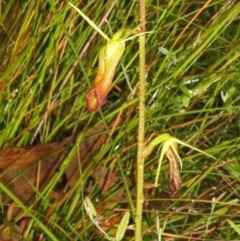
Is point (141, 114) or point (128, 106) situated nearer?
point (141, 114)

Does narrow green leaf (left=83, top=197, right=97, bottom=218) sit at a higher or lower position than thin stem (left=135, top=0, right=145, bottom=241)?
lower

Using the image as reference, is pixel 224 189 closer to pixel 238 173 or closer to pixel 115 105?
pixel 238 173

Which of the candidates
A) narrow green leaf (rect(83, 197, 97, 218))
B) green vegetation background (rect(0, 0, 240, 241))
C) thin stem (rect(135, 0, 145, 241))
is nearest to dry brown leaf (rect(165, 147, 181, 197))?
thin stem (rect(135, 0, 145, 241))

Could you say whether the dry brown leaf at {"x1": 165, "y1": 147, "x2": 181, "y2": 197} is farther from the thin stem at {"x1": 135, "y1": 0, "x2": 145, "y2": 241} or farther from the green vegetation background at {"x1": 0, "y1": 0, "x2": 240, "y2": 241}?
the green vegetation background at {"x1": 0, "y1": 0, "x2": 240, "y2": 241}

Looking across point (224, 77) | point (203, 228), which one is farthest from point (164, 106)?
point (203, 228)

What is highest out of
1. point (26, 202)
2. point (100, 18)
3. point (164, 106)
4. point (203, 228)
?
point (100, 18)

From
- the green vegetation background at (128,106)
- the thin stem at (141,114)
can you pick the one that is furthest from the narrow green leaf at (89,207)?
the green vegetation background at (128,106)

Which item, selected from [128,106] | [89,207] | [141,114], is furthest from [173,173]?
[128,106]

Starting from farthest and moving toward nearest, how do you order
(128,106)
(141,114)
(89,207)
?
(128,106) → (89,207) → (141,114)

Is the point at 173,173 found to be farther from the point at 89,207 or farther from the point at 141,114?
the point at 89,207
